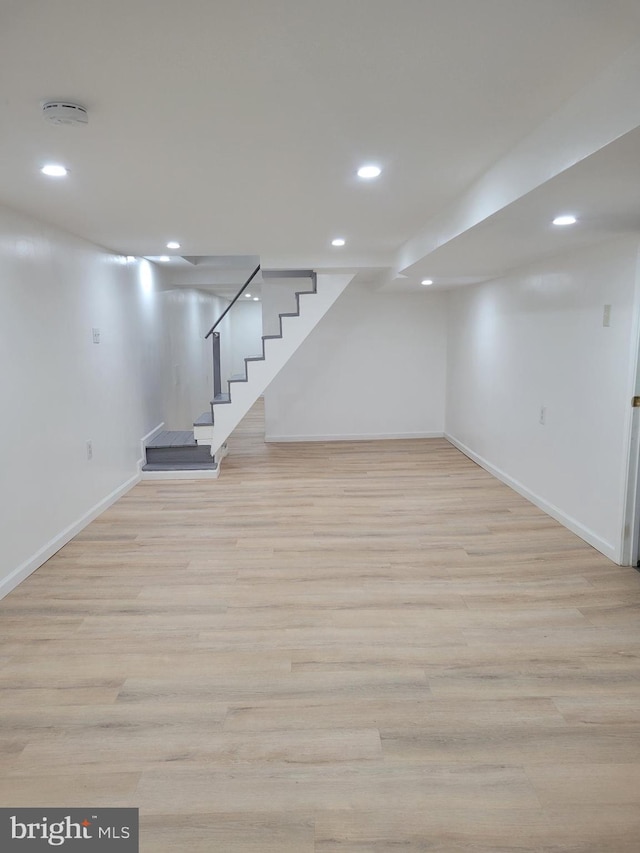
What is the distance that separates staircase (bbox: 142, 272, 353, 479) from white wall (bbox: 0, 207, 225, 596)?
408mm

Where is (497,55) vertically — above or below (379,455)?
above

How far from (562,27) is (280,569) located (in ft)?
10.1

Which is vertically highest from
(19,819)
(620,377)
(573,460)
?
(620,377)

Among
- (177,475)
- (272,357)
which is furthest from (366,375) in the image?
(177,475)

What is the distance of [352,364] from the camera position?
7883mm

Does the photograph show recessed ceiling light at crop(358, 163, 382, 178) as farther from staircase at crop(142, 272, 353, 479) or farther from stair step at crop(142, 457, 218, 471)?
stair step at crop(142, 457, 218, 471)

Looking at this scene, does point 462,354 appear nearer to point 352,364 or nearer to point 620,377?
point 352,364

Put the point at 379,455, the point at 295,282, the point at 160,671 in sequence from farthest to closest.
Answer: the point at 295,282, the point at 379,455, the point at 160,671

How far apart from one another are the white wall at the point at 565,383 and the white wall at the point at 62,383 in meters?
3.88

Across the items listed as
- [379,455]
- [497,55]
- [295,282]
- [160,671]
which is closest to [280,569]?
[160,671]

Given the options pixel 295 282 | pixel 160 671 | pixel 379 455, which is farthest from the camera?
pixel 295 282

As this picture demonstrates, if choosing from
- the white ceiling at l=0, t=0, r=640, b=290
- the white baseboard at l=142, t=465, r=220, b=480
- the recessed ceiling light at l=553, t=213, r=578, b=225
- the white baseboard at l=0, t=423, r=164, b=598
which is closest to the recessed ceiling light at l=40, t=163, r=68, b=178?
the white ceiling at l=0, t=0, r=640, b=290

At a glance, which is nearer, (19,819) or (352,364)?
(19,819)

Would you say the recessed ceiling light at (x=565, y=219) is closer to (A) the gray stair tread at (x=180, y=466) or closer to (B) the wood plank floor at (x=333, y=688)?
(B) the wood plank floor at (x=333, y=688)
